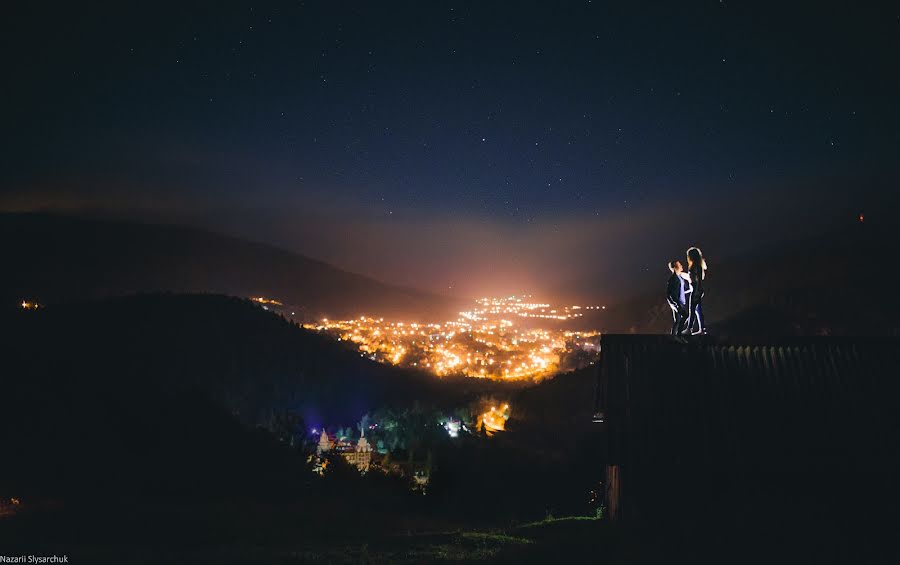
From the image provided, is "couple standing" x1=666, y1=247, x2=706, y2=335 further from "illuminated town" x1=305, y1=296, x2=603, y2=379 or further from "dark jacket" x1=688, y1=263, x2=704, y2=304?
"illuminated town" x1=305, y1=296, x2=603, y2=379

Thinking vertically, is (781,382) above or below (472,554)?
above

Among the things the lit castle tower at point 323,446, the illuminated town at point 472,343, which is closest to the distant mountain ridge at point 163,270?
the illuminated town at point 472,343

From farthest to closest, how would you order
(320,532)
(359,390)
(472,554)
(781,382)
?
1. (359,390)
2. (320,532)
3. (781,382)
4. (472,554)

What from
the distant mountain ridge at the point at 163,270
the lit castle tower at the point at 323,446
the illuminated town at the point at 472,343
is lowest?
the lit castle tower at the point at 323,446

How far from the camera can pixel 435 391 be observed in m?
68.1

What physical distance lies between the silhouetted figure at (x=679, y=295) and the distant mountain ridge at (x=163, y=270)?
92798 millimetres

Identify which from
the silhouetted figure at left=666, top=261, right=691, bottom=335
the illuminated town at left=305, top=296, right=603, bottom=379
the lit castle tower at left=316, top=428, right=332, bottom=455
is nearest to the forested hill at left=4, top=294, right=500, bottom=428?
the lit castle tower at left=316, top=428, right=332, bottom=455

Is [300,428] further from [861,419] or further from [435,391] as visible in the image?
[861,419]

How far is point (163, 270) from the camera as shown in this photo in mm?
135500

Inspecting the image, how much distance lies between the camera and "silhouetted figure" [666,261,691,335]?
13930mm

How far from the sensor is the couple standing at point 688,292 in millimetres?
13711

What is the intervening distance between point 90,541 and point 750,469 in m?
16.5

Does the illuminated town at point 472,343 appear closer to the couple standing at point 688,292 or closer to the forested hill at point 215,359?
the forested hill at point 215,359

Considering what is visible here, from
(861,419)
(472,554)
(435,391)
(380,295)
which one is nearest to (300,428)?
(435,391)
